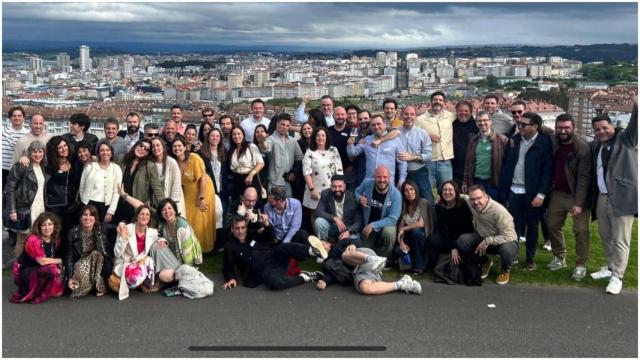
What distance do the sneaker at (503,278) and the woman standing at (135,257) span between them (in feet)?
11.0

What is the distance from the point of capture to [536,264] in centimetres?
686

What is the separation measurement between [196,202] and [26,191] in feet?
5.95

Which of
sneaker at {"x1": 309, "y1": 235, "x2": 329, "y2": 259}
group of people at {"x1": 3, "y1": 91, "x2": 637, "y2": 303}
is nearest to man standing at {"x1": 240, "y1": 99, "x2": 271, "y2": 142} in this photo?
group of people at {"x1": 3, "y1": 91, "x2": 637, "y2": 303}

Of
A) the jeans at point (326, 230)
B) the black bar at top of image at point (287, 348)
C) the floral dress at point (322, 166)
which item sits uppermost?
the floral dress at point (322, 166)

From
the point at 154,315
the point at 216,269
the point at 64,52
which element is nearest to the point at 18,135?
the point at 216,269

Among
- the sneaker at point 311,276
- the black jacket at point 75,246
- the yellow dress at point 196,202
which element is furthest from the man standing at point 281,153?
the black jacket at point 75,246

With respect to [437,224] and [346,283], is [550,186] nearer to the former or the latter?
[437,224]

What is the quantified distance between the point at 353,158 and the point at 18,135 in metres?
4.10

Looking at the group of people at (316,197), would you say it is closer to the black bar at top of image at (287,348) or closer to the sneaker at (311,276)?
the sneaker at (311,276)

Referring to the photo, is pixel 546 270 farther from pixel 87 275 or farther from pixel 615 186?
pixel 87 275

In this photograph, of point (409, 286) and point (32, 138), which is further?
point (32, 138)

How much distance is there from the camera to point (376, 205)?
6.86 meters

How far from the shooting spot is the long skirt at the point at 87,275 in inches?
229

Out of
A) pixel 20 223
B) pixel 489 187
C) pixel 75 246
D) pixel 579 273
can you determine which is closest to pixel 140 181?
pixel 75 246
